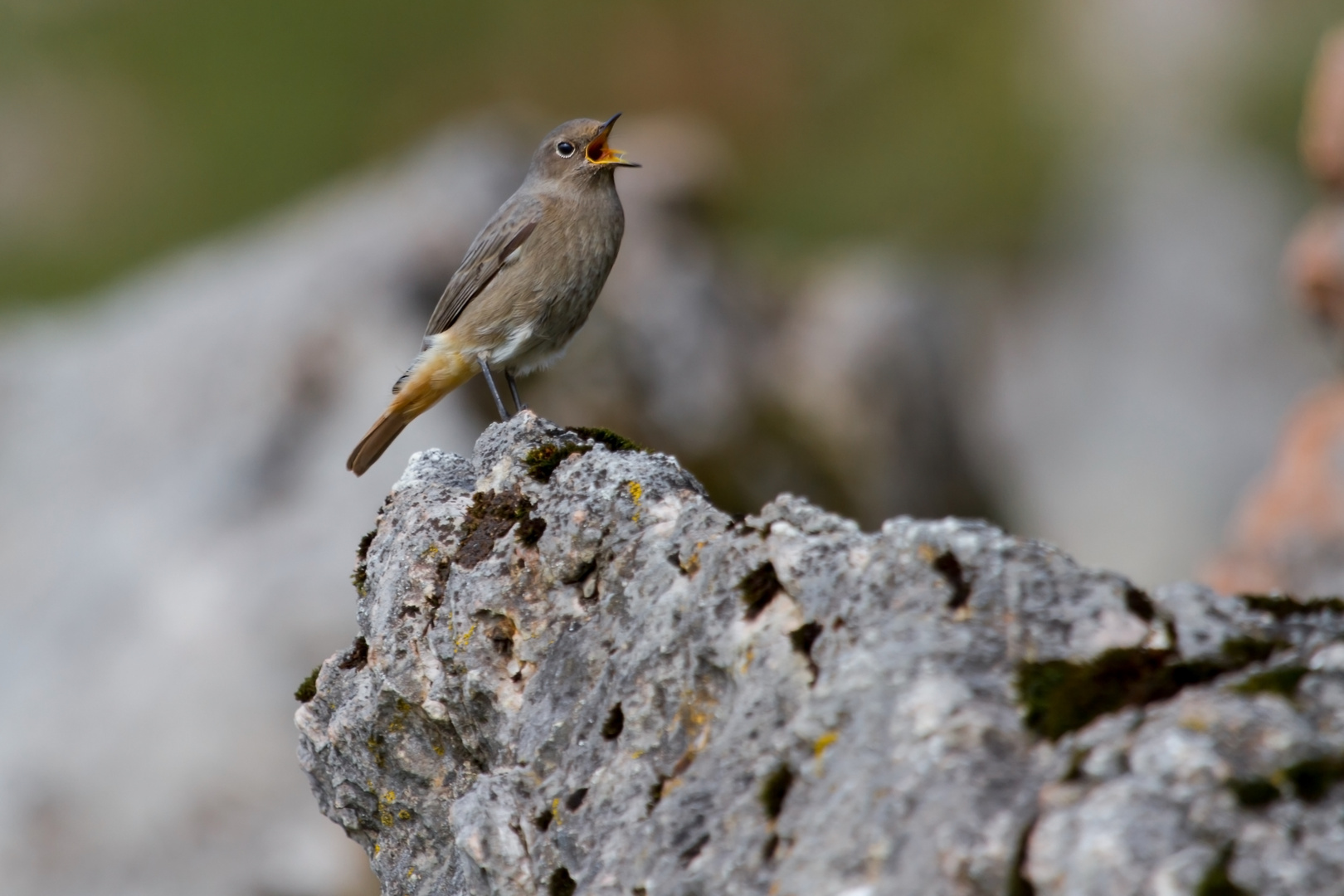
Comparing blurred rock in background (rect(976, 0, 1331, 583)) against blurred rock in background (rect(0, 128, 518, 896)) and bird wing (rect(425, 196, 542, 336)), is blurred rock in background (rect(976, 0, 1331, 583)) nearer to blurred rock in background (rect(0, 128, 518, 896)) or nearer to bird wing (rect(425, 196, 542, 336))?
blurred rock in background (rect(0, 128, 518, 896))

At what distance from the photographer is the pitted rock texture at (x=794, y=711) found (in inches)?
147

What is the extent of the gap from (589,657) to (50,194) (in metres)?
36.3

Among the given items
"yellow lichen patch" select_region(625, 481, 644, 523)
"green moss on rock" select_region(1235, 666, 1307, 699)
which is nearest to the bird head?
"yellow lichen patch" select_region(625, 481, 644, 523)

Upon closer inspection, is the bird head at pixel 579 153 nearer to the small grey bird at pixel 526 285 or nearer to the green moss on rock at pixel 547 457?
the small grey bird at pixel 526 285

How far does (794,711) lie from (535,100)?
36148 millimetres

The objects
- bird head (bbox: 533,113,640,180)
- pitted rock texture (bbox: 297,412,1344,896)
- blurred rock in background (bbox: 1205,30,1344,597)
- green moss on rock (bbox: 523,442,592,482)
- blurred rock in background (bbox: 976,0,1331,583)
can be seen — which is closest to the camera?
pitted rock texture (bbox: 297,412,1344,896)

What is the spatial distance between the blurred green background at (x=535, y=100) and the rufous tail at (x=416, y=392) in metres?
26.6

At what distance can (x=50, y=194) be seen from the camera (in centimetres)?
3703

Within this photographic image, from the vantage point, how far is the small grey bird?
9703mm

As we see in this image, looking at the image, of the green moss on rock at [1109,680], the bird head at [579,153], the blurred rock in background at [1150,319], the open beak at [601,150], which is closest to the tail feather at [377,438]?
the bird head at [579,153]

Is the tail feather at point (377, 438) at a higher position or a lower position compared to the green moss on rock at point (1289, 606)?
higher

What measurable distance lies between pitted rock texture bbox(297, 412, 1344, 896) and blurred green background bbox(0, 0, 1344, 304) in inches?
1219

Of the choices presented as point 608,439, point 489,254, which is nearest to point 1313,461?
point 489,254

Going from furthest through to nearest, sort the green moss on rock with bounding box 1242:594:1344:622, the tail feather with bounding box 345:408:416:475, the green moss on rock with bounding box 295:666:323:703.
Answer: the tail feather with bounding box 345:408:416:475, the green moss on rock with bounding box 295:666:323:703, the green moss on rock with bounding box 1242:594:1344:622
